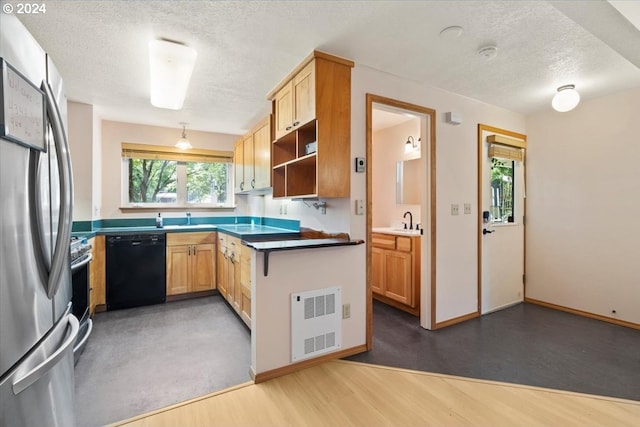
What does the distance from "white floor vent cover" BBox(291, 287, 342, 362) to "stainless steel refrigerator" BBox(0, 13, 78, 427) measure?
4.23ft

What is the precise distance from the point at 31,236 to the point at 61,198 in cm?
24

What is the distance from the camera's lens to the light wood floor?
167 centimetres

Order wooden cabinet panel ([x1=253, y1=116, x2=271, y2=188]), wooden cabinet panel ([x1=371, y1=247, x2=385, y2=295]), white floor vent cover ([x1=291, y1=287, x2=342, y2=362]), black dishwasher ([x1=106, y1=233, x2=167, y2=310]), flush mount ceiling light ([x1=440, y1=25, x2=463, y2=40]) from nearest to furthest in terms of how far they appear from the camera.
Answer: flush mount ceiling light ([x1=440, y1=25, x2=463, y2=40]) → white floor vent cover ([x1=291, y1=287, x2=342, y2=362]) → wooden cabinet panel ([x1=253, y1=116, x2=271, y2=188]) → black dishwasher ([x1=106, y1=233, x2=167, y2=310]) → wooden cabinet panel ([x1=371, y1=247, x2=385, y2=295])

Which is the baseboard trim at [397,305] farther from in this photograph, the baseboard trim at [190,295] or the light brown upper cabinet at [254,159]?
the baseboard trim at [190,295]

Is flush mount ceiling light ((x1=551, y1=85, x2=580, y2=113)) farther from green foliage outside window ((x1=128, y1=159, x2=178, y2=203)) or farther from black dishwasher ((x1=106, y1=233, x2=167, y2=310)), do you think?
green foliage outside window ((x1=128, y1=159, x2=178, y2=203))

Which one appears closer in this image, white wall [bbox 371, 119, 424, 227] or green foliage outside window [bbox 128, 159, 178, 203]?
white wall [bbox 371, 119, 424, 227]

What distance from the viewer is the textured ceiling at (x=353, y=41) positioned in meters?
1.75

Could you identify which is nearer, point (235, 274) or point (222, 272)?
point (235, 274)

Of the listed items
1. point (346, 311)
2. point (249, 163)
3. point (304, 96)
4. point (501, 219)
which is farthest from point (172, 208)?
point (501, 219)

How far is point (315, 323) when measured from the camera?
2256 mm

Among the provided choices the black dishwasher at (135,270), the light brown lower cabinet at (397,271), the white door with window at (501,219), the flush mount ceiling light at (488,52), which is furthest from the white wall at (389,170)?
the black dishwasher at (135,270)

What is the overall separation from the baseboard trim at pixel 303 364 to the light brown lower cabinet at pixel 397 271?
3.20ft

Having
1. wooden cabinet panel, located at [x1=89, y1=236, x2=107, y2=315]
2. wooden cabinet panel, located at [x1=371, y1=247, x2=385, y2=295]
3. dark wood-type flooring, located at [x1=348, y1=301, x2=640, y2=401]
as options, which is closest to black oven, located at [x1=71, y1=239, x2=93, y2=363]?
wooden cabinet panel, located at [x1=89, y1=236, x2=107, y2=315]

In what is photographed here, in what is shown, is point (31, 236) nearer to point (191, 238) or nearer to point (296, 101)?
Result: point (296, 101)
